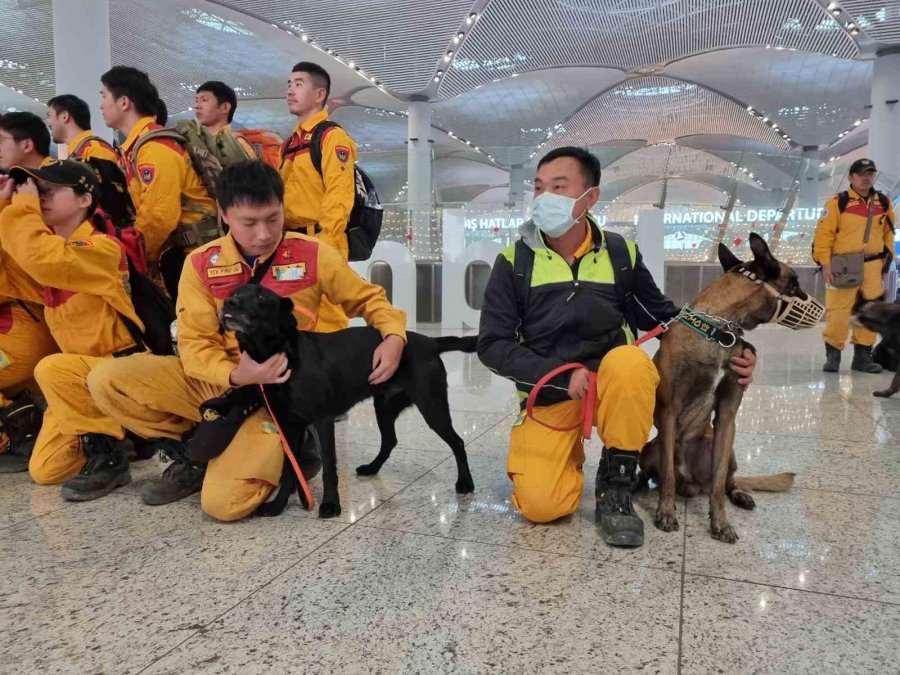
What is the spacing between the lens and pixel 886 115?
1317cm

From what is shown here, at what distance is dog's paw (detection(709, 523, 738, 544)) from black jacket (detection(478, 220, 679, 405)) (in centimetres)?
66

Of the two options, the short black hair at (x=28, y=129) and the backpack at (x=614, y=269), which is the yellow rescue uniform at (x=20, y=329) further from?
the backpack at (x=614, y=269)

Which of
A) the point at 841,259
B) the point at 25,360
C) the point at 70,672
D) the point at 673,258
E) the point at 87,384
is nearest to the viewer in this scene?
the point at 70,672

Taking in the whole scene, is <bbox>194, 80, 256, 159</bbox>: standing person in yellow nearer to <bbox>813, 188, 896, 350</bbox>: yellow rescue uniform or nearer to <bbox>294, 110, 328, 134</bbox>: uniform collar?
<bbox>294, 110, 328, 134</bbox>: uniform collar

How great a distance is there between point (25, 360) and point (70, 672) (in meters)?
2.09

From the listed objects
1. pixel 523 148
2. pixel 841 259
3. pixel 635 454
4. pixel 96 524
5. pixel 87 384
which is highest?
pixel 523 148

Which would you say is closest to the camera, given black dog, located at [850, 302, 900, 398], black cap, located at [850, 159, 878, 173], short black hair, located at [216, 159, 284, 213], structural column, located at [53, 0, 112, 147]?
black dog, located at [850, 302, 900, 398]

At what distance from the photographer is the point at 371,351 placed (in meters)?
2.30

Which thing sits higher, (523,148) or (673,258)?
(523,148)

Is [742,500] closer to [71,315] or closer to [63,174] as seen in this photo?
[71,315]

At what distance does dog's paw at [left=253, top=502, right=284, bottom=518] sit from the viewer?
2307mm

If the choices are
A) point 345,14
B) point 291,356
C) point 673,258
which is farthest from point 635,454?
point 345,14

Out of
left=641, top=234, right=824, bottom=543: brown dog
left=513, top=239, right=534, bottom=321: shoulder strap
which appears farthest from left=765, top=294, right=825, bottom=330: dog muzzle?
left=513, top=239, right=534, bottom=321: shoulder strap

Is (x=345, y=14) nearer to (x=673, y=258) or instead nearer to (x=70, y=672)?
(x=673, y=258)
